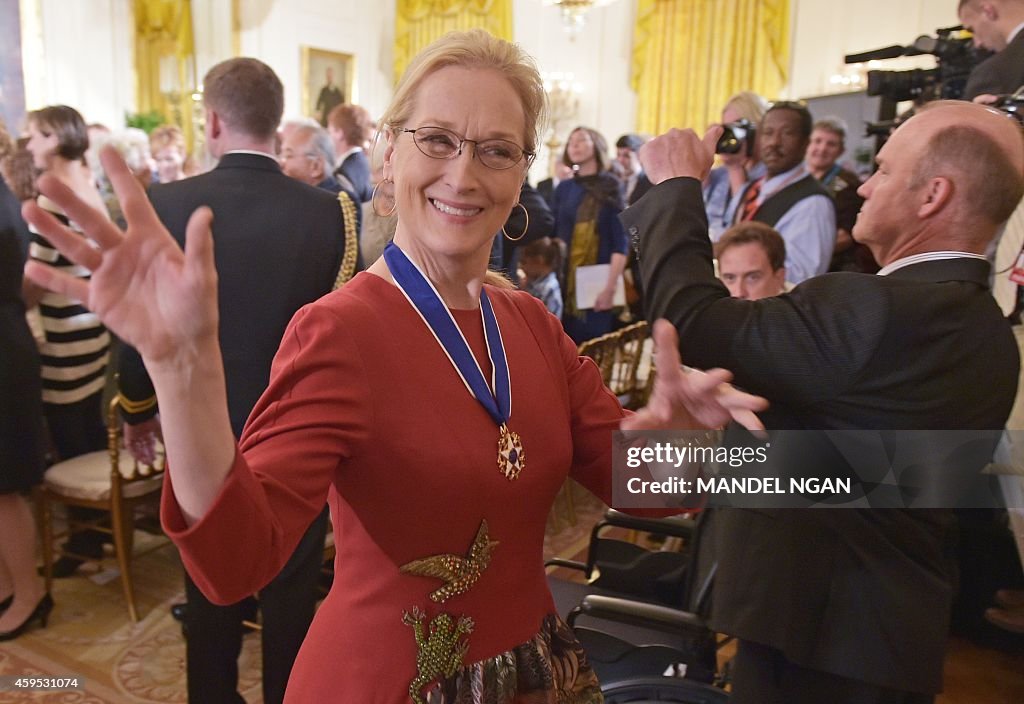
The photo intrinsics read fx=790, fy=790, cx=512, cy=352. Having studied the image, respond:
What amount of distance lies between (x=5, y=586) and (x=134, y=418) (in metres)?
1.30

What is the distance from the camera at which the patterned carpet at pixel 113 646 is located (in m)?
2.55

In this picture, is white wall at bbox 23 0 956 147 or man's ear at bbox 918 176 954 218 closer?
man's ear at bbox 918 176 954 218

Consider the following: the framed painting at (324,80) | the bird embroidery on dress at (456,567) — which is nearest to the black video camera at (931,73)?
the bird embroidery on dress at (456,567)

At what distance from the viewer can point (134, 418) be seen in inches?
87.2

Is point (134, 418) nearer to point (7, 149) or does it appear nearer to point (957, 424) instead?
point (7, 149)

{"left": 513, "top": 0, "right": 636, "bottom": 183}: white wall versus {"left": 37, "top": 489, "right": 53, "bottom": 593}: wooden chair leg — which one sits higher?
{"left": 513, "top": 0, "right": 636, "bottom": 183}: white wall

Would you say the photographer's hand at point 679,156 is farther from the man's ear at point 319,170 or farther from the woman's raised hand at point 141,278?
the man's ear at point 319,170

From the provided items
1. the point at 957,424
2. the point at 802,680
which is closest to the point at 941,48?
the point at 957,424

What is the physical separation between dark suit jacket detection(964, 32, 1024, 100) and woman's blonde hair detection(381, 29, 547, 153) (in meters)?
1.82

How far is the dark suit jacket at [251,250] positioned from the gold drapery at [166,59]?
929 cm

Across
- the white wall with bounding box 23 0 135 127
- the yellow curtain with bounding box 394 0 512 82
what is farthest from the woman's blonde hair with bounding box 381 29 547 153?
the yellow curtain with bounding box 394 0 512 82

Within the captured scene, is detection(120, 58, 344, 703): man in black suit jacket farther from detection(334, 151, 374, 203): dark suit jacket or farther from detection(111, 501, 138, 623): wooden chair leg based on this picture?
detection(334, 151, 374, 203): dark suit jacket

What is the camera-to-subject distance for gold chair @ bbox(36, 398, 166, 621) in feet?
9.41

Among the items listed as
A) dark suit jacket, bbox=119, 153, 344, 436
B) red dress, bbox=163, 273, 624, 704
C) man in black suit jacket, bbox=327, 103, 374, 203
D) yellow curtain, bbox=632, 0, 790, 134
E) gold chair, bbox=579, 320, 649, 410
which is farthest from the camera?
yellow curtain, bbox=632, 0, 790, 134
